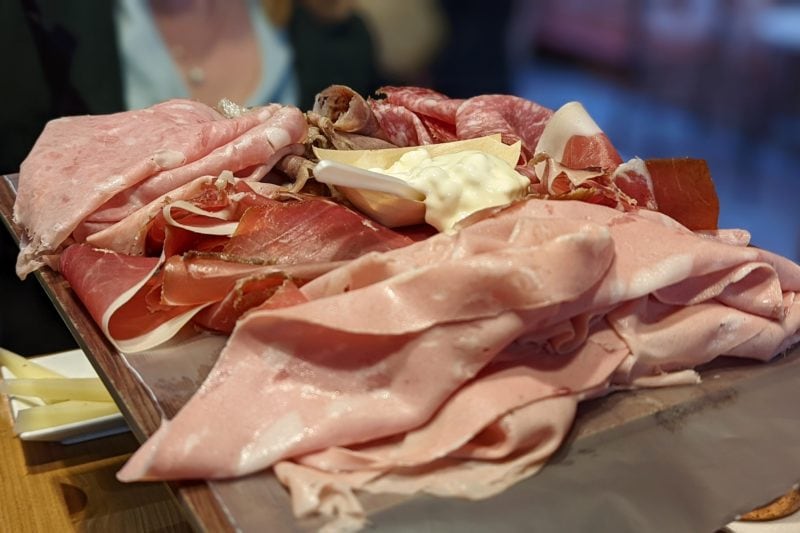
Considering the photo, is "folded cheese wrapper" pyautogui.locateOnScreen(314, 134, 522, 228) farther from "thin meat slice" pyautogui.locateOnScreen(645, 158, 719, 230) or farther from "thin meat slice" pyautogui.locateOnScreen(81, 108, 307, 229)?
"thin meat slice" pyautogui.locateOnScreen(645, 158, 719, 230)

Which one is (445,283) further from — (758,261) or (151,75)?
(151,75)

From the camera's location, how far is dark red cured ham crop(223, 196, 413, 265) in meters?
1.18

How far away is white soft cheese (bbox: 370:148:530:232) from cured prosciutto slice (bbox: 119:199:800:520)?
18 centimetres

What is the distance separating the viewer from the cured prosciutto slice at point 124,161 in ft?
4.37

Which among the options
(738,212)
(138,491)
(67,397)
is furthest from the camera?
(738,212)

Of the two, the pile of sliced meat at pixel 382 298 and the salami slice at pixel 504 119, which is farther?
the salami slice at pixel 504 119

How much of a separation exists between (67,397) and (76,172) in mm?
390

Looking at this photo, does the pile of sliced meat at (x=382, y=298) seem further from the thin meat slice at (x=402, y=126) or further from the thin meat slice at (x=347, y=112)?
the thin meat slice at (x=402, y=126)

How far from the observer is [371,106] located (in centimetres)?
176

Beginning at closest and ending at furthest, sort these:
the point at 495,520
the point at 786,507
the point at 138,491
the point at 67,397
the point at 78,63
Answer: the point at 495,520 → the point at 786,507 → the point at 138,491 → the point at 67,397 → the point at 78,63

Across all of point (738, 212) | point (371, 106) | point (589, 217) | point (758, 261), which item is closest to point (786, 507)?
point (758, 261)

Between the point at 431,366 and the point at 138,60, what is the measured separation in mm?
2125

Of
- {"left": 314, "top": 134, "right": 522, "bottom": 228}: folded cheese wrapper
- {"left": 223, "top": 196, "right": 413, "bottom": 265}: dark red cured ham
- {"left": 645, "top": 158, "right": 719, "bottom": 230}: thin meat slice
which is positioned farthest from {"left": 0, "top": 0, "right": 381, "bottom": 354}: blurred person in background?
{"left": 645, "top": 158, "right": 719, "bottom": 230}: thin meat slice

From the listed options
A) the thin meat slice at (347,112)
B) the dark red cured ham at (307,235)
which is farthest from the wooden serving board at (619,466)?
the thin meat slice at (347,112)
